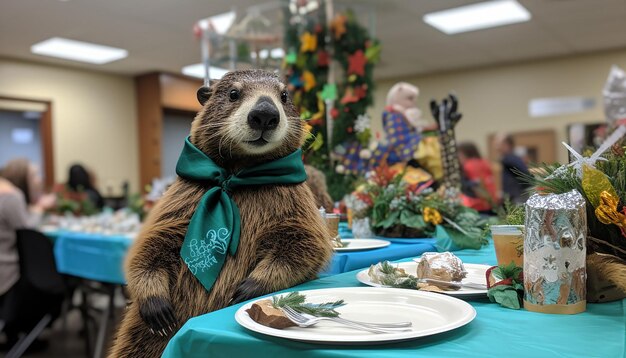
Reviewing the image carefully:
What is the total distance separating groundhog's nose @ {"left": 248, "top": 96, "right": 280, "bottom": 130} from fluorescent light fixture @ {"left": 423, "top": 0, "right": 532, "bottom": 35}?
455 centimetres

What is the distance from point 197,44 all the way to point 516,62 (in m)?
4.56

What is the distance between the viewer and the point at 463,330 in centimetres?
74

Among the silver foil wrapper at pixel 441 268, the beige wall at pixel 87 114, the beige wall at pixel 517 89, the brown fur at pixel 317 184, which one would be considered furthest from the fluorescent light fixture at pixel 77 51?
the silver foil wrapper at pixel 441 268

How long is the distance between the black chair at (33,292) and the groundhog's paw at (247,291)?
2.27 meters

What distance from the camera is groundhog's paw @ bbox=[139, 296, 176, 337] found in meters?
0.97

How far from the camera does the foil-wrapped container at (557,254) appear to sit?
0.80 meters

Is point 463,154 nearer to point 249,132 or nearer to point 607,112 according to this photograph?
point 607,112

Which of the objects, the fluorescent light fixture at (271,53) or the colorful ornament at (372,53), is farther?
the fluorescent light fixture at (271,53)

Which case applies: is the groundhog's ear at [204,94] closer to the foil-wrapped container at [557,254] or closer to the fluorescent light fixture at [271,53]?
the foil-wrapped container at [557,254]

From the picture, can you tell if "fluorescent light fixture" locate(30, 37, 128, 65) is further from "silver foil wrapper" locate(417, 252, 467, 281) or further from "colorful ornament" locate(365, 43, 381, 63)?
"silver foil wrapper" locate(417, 252, 467, 281)

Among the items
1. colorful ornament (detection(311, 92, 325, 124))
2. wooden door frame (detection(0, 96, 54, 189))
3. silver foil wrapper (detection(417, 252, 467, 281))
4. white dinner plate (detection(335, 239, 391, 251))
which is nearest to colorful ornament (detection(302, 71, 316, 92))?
colorful ornament (detection(311, 92, 325, 124))

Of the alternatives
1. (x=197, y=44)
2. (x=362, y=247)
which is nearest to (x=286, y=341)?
(x=362, y=247)

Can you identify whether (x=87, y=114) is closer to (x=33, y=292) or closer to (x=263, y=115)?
(x=33, y=292)

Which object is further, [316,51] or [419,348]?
[316,51]
